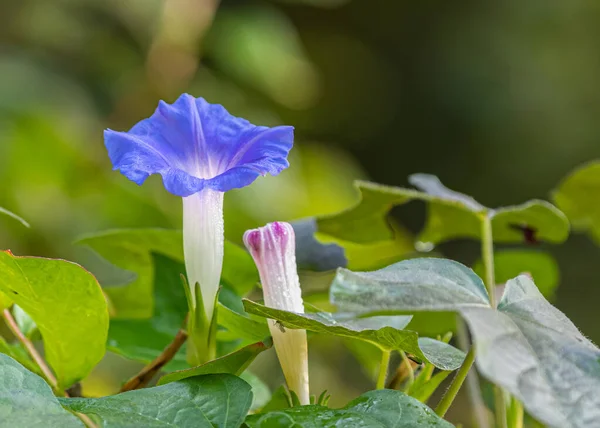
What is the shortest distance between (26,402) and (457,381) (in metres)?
0.20

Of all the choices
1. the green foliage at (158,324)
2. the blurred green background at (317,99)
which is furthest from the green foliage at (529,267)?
the blurred green background at (317,99)

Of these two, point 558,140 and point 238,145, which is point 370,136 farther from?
point 238,145

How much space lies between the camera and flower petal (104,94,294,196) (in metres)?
0.42

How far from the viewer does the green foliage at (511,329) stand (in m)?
0.26

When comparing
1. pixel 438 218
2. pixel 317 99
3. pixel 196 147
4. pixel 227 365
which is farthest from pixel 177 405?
pixel 317 99

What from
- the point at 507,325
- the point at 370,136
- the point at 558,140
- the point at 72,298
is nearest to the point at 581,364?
the point at 507,325

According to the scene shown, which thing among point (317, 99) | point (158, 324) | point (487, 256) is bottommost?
point (317, 99)

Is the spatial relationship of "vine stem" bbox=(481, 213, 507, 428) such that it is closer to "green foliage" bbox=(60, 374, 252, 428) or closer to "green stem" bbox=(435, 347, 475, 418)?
"green stem" bbox=(435, 347, 475, 418)

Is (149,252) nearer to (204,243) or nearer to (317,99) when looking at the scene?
(204,243)

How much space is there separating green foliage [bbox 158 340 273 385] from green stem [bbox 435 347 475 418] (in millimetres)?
97

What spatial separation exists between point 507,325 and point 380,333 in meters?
0.06

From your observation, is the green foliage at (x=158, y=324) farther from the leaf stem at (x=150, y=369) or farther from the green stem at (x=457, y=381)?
the green stem at (x=457, y=381)

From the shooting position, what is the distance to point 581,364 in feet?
0.97

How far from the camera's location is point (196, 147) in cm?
47
